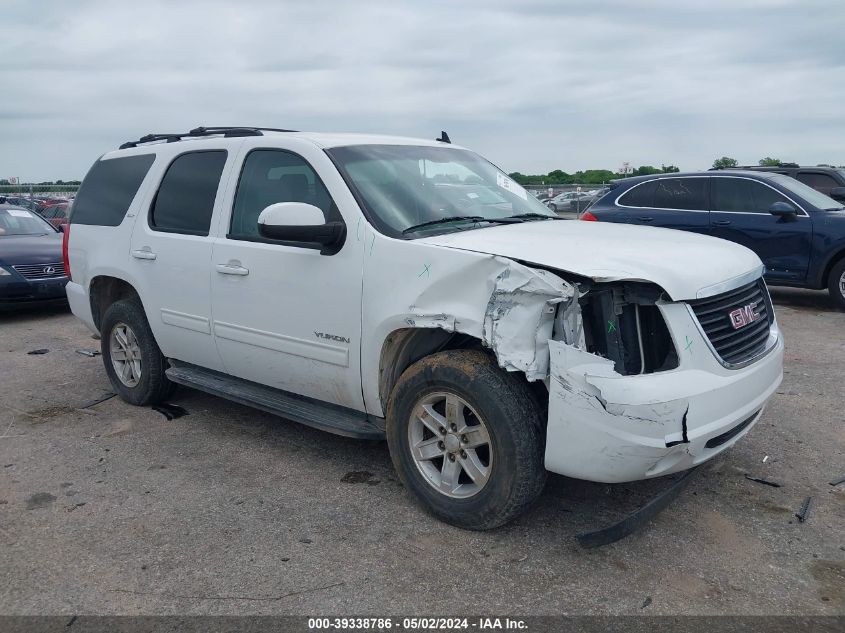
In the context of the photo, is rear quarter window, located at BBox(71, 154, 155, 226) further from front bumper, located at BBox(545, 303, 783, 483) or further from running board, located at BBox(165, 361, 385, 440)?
front bumper, located at BBox(545, 303, 783, 483)

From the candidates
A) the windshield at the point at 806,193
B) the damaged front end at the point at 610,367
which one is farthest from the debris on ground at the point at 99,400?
the windshield at the point at 806,193

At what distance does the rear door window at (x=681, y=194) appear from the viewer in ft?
31.6

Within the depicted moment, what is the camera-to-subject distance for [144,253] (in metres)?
5.10

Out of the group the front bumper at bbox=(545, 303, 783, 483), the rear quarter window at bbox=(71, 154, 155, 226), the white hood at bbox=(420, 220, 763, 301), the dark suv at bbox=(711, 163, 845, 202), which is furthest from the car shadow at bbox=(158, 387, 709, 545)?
the dark suv at bbox=(711, 163, 845, 202)

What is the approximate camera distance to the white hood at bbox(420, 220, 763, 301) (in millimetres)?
3102

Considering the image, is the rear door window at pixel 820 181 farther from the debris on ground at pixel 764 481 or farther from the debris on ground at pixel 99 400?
the debris on ground at pixel 99 400

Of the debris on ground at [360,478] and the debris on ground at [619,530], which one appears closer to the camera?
the debris on ground at [619,530]

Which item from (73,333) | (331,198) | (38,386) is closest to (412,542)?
(331,198)

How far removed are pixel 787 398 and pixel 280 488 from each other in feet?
12.3

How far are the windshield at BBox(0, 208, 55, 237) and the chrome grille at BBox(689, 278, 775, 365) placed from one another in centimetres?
984

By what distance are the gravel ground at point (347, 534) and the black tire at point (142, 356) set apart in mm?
329

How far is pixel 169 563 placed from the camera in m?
3.30

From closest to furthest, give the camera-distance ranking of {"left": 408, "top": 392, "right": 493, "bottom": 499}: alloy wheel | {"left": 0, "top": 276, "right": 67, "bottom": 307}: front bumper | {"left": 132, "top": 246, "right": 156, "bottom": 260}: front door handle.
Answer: {"left": 408, "top": 392, "right": 493, "bottom": 499}: alloy wheel < {"left": 132, "top": 246, "right": 156, "bottom": 260}: front door handle < {"left": 0, "top": 276, "right": 67, "bottom": 307}: front bumper

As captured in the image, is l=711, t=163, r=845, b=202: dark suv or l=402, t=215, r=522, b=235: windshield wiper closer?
l=402, t=215, r=522, b=235: windshield wiper
